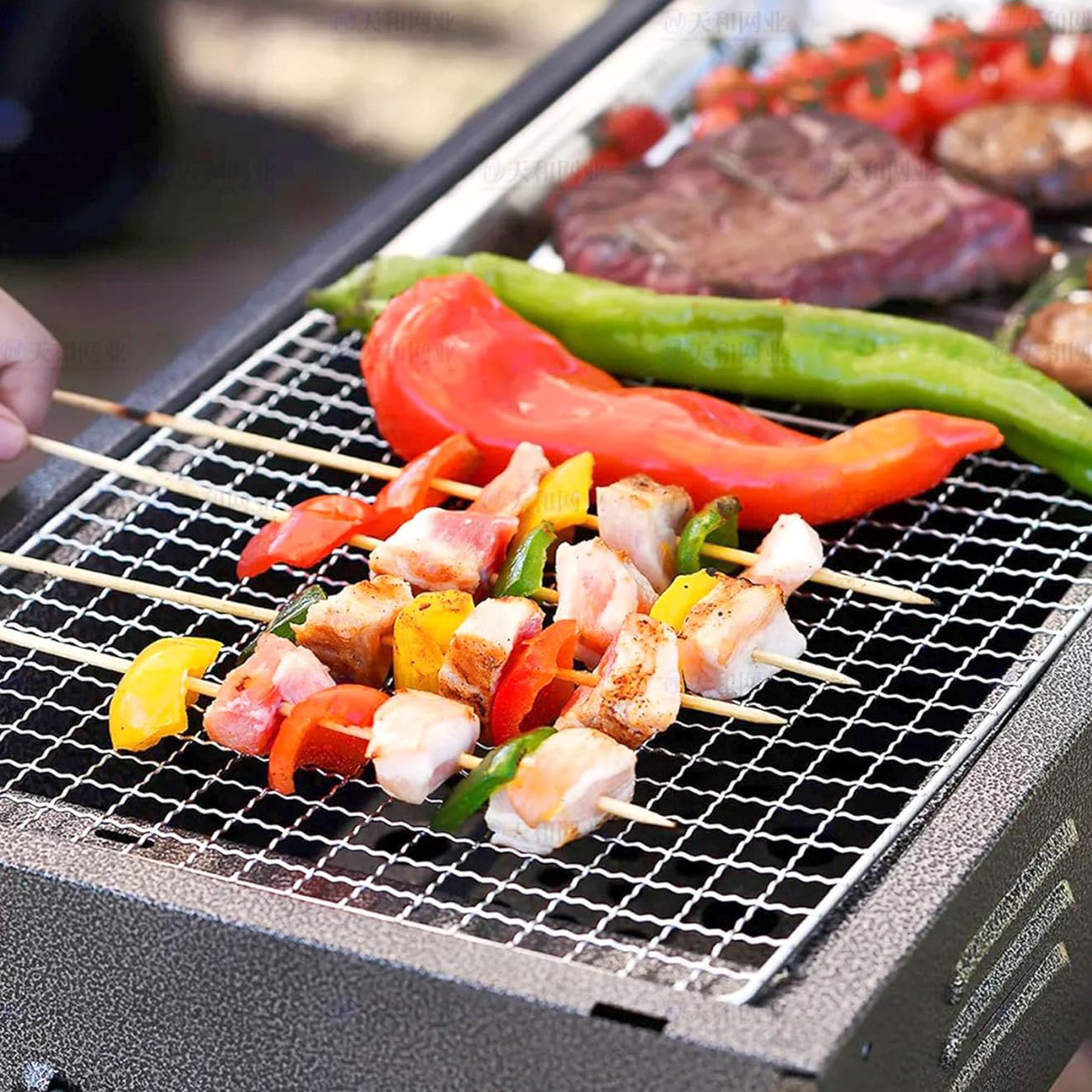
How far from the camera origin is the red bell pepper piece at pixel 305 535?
290 cm

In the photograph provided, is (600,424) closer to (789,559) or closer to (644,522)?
(644,522)

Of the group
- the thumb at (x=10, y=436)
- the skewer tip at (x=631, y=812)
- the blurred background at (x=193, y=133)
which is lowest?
the blurred background at (x=193, y=133)

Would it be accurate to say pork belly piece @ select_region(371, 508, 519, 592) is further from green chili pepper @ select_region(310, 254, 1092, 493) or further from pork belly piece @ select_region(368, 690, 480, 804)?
green chili pepper @ select_region(310, 254, 1092, 493)

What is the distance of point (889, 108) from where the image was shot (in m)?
4.30

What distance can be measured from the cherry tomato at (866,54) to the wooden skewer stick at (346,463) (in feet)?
5.67

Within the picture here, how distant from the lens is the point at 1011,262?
380 cm

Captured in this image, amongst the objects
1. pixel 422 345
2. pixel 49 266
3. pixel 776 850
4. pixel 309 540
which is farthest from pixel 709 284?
pixel 49 266

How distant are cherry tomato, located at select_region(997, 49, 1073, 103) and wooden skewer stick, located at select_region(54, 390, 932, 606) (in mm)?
1794

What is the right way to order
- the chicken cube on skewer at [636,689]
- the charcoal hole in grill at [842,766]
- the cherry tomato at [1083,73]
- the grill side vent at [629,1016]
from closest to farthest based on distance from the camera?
the grill side vent at [629,1016] < the chicken cube on skewer at [636,689] < the charcoal hole in grill at [842,766] < the cherry tomato at [1083,73]

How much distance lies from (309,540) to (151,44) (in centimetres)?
592

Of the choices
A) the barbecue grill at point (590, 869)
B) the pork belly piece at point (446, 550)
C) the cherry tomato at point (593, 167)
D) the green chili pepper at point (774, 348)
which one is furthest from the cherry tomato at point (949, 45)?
the pork belly piece at point (446, 550)

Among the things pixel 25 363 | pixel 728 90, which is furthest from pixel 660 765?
pixel 728 90

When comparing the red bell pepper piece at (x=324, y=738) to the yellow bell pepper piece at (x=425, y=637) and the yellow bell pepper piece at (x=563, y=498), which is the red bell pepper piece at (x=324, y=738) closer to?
the yellow bell pepper piece at (x=425, y=637)

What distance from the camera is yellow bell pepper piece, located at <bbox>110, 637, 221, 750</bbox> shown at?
259 centimetres
